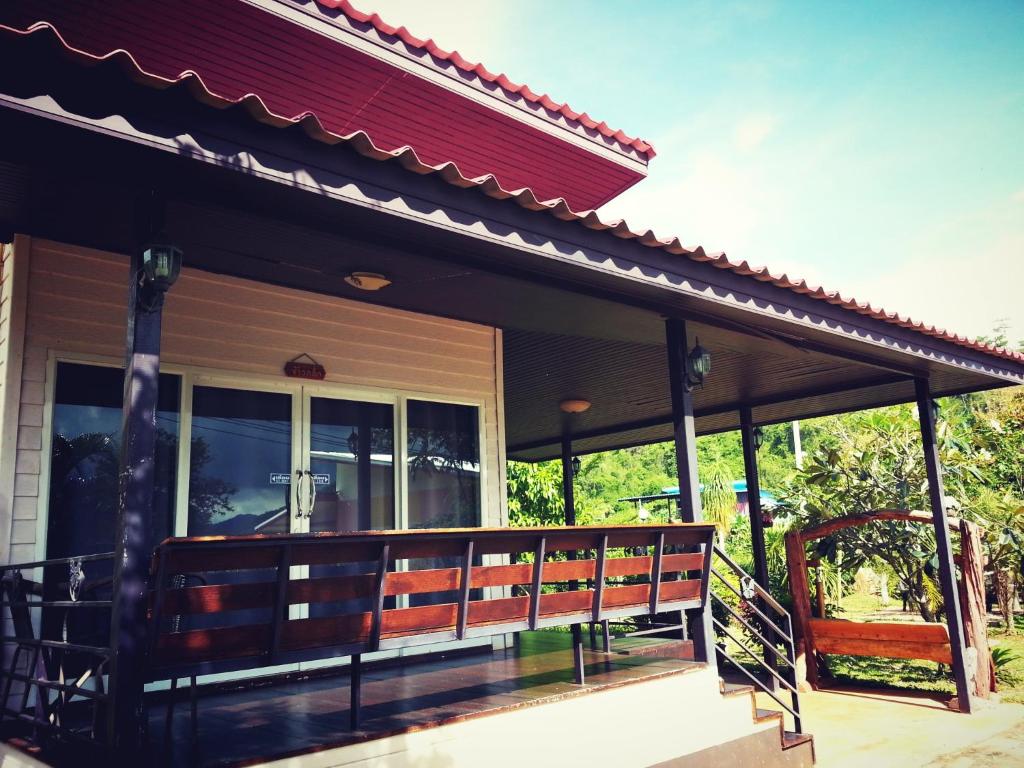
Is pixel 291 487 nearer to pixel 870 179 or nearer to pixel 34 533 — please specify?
pixel 34 533

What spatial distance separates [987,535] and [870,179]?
8.88 m

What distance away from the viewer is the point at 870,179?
1672cm

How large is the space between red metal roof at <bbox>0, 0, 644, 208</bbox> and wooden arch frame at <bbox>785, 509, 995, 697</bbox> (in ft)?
13.9

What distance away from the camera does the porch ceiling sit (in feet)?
9.50

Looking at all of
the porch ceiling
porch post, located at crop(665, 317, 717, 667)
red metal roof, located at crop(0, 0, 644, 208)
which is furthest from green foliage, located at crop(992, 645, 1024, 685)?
red metal roof, located at crop(0, 0, 644, 208)

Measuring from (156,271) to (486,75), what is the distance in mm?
4388

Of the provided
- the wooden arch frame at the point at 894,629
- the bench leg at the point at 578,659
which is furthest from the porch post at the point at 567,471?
the bench leg at the point at 578,659

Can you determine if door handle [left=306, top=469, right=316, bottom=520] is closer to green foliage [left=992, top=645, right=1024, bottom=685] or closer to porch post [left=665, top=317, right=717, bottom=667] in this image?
porch post [left=665, top=317, right=717, bottom=667]

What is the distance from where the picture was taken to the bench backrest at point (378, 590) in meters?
2.87

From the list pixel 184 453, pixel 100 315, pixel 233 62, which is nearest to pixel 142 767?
pixel 184 453

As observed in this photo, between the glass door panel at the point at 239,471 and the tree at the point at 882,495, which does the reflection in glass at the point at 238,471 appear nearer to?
the glass door panel at the point at 239,471

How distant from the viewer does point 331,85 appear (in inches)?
246

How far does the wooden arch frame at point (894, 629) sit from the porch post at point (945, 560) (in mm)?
105

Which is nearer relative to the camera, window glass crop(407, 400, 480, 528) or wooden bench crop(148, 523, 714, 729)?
wooden bench crop(148, 523, 714, 729)
